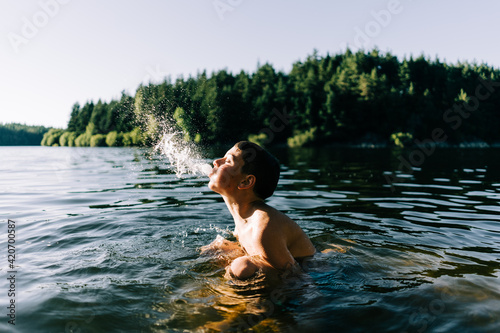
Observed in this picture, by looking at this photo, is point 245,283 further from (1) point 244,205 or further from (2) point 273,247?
(1) point 244,205

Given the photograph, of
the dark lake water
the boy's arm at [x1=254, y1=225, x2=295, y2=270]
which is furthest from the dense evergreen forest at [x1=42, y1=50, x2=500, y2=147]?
the boy's arm at [x1=254, y1=225, x2=295, y2=270]

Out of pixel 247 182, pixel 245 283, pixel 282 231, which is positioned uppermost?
pixel 247 182

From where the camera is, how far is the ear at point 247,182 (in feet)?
11.6

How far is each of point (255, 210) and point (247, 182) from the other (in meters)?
0.32

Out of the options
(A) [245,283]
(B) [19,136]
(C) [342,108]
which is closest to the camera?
(A) [245,283]

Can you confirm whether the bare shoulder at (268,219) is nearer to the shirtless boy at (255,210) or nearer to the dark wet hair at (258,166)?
the shirtless boy at (255,210)

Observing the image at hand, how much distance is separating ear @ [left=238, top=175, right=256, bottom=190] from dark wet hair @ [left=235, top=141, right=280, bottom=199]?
4 centimetres

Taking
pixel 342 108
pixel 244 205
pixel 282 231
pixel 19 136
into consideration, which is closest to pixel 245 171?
pixel 244 205

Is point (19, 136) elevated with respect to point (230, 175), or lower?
elevated

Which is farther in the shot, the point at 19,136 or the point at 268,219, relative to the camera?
the point at 19,136

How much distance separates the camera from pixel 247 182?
354 centimetres

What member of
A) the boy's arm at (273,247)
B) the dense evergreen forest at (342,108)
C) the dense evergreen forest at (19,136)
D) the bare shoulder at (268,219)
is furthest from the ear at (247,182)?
the dense evergreen forest at (19,136)

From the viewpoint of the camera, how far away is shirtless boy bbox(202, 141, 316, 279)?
10.3ft

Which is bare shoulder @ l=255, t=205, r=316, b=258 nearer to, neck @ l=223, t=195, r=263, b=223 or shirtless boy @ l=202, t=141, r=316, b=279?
shirtless boy @ l=202, t=141, r=316, b=279
